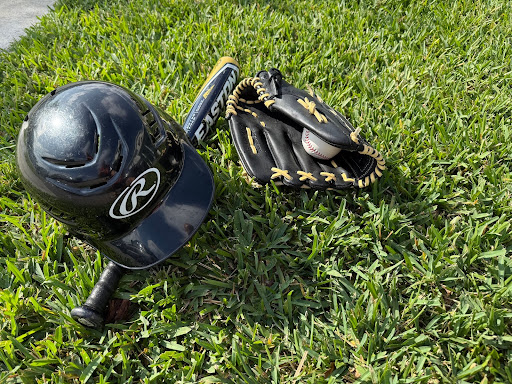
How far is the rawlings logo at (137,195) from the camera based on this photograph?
61.8 inches

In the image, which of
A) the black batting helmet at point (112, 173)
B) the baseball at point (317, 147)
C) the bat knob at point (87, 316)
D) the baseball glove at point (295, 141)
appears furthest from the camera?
the baseball at point (317, 147)

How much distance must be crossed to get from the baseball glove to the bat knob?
1.04 metres

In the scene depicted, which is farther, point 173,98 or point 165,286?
point 173,98

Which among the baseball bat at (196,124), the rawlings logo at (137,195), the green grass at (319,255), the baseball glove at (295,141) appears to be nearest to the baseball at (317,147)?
the baseball glove at (295,141)

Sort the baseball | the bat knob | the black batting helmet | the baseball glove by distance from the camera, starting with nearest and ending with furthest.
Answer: the black batting helmet → the bat knob → the baseball glove → the baseball

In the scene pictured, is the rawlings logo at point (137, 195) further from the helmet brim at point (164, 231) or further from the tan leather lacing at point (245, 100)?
the tan leather lacing at point (245, 100)

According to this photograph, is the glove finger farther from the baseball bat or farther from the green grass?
the baseball bat

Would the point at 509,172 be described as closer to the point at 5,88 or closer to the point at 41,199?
the point at 41,199

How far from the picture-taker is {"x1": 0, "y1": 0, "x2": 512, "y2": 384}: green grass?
167cm

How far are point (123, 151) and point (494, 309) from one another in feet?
5.57

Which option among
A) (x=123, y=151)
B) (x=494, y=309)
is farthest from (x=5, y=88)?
(x=494, y=309)

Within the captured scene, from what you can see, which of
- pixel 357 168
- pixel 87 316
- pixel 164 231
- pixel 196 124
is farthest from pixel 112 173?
pixel 357 168

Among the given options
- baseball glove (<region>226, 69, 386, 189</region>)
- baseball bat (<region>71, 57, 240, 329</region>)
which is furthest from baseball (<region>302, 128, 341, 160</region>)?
baseball bat (<region>71, 57, 240, 329</region>)

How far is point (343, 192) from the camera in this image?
2.19 meters
